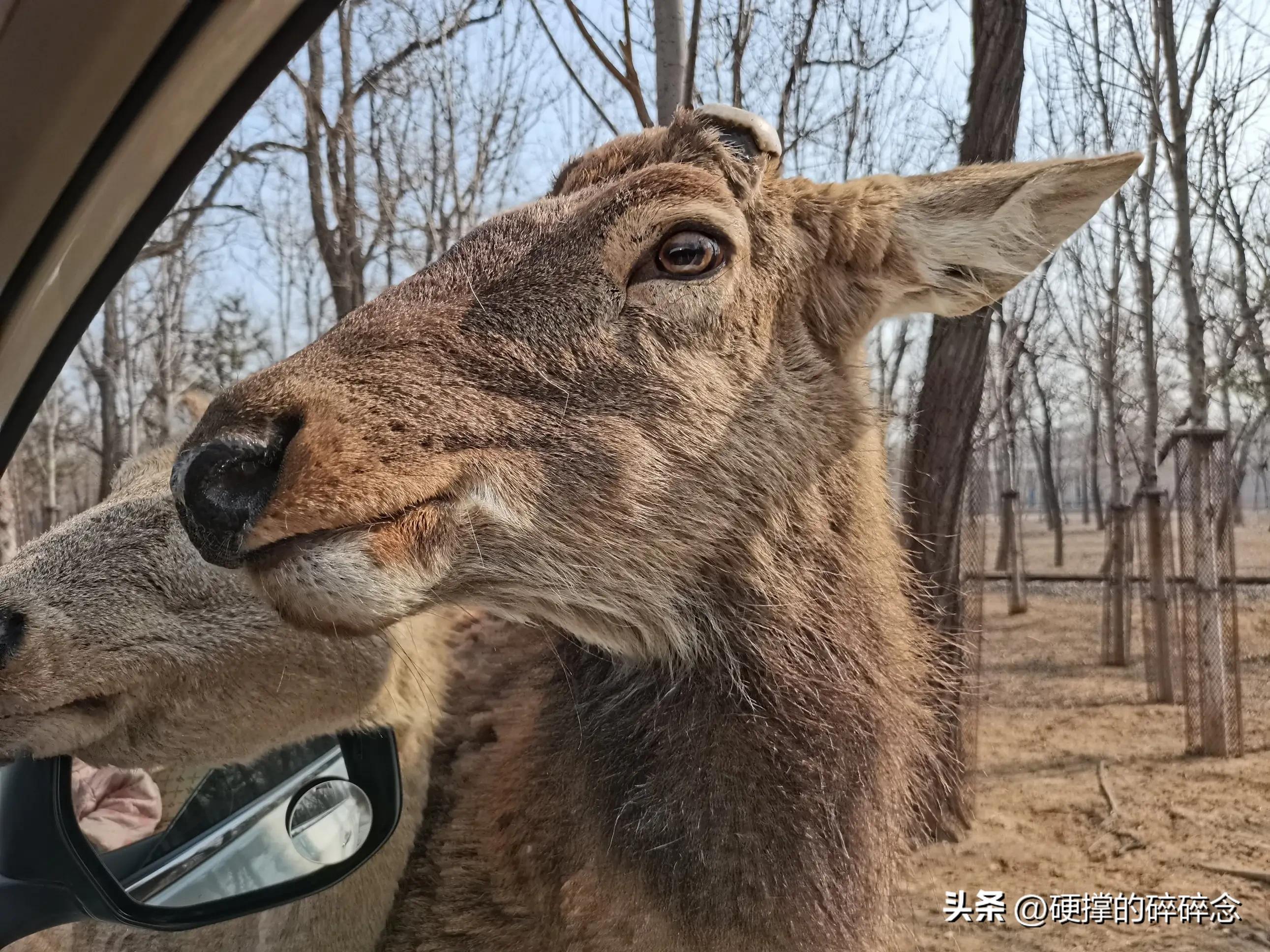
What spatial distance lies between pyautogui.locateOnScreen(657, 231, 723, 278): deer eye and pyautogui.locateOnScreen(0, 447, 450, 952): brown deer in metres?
0.95

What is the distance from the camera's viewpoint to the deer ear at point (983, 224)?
174cm

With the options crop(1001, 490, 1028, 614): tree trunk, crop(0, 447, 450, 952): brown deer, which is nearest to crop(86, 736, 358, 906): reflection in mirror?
crop(0, 447, 450, 952): brown deer

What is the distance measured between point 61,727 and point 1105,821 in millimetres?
5517

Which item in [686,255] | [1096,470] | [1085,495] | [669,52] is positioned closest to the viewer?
[686,255]

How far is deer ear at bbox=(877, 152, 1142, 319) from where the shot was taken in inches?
68.4

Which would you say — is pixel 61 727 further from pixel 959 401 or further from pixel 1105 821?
pixel 1105 821

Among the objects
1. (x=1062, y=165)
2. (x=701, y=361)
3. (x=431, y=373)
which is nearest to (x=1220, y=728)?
(x=1062, y=165)

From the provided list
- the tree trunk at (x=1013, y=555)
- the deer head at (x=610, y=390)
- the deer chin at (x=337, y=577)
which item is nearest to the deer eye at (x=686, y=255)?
the deer head at (x=610, y=390)

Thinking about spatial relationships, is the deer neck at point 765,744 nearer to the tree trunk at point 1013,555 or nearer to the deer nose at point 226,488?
the deer nose at point 226,488

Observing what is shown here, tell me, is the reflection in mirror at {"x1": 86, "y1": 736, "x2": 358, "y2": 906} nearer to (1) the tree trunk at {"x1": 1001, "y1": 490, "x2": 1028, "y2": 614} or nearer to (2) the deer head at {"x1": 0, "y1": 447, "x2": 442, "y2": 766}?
(2) the deer head at {"x1": 0, "y1": 447, "x2": 442, "y2": 766}

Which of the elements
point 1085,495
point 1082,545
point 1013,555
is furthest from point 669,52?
point 1085,495

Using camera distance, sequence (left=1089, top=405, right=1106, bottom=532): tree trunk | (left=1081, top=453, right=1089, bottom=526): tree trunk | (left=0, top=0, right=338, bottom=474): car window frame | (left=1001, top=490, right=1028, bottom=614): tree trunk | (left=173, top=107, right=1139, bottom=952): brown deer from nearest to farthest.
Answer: (left=173, top=107, right=1139, bottom=952): brown deer → (left=0, top=0, right=338, bottom=474): car window frame → (left=1089, top=405, right=1106, bottom=532): tree trunk → (left=1001, top=490, right=1028, bottom=614): tree trunk → (left=1081, top=453, right=1089, bottom=526): tree trunk

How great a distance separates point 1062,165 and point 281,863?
2253 mm

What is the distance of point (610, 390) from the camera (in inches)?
58.6
